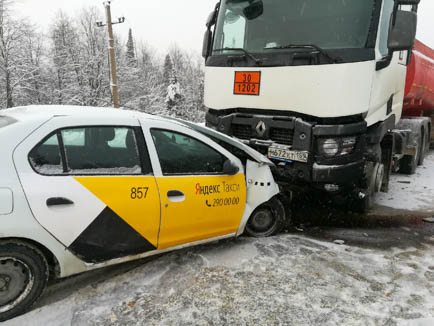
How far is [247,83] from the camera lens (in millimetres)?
4863

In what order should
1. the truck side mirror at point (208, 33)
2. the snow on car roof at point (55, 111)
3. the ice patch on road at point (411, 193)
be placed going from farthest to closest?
the ice patch on road at point (411, 193), the truck side mirror at point (208, 33), the snow on car roof at point (55, 111)

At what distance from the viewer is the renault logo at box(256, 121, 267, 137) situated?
478 cm

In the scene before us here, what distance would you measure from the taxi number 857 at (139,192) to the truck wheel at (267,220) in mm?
1680

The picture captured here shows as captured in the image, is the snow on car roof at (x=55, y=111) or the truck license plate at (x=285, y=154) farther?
the truck license plate at (x=285, y=154)

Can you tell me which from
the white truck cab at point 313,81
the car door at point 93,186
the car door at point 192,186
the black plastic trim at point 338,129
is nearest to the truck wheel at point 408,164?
the white truck cab at point 313,81

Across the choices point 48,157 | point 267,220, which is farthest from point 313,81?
point 48,157

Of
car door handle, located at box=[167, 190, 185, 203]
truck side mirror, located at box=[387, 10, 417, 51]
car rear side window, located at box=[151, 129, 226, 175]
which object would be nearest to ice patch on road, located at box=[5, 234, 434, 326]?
car door handle, located at box=[167, 190, 185, 203]

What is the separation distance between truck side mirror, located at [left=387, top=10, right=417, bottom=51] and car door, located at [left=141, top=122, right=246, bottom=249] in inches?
104

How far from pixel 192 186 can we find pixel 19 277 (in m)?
1.64

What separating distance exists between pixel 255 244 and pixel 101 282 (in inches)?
70.5

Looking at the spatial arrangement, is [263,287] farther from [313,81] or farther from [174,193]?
[313,81]

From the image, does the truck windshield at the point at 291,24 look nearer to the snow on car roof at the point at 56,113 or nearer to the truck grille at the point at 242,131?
the truck grille at the point at 242,131

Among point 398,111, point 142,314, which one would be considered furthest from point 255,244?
point 398,111

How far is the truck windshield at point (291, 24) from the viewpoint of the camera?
13.9ft
